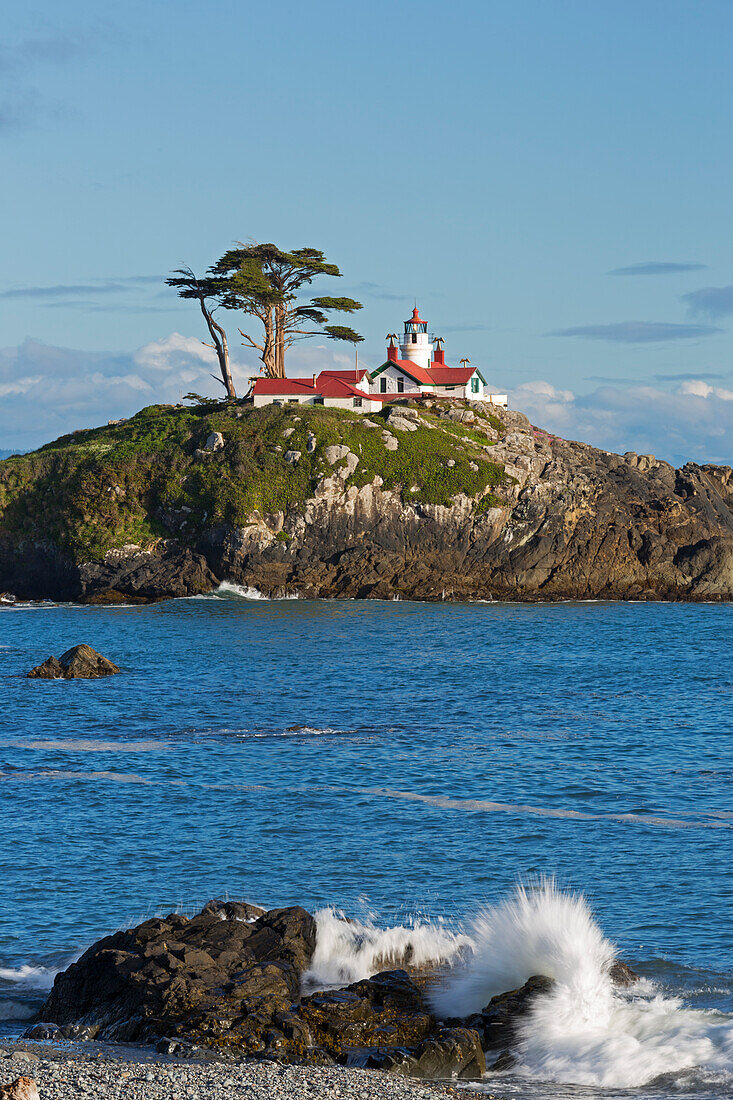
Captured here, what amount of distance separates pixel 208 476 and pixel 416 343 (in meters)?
38.2

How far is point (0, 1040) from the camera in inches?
549

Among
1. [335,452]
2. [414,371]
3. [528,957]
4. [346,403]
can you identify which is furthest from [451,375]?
[528,957]

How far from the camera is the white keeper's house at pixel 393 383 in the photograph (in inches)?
3713

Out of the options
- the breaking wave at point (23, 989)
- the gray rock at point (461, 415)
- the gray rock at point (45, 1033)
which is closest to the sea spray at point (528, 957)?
the gray rock at point (45, 1033)

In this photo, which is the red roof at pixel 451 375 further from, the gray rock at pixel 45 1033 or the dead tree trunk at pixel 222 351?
the gray rock at pixel 45 1033

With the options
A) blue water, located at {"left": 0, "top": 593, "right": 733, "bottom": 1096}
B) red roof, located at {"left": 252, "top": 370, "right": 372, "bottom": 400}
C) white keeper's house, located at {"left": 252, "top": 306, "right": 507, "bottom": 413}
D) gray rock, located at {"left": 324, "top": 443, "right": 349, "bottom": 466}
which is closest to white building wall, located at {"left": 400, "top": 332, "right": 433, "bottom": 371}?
white keeper's house, located at {"left": 252, "top": 306, "right": 507, "bottom": 413}

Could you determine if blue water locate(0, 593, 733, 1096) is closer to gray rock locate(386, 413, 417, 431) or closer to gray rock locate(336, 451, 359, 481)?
gray rock locate(336, 451, 359, 481)

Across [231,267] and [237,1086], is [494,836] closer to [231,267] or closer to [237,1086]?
[237,1086]

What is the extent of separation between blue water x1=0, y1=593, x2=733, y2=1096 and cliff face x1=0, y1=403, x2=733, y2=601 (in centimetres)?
2236

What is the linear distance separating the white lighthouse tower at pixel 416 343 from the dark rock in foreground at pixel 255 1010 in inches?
3908

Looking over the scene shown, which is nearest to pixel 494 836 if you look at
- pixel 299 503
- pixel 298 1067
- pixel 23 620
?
pixel 298 1067

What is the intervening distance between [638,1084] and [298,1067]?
418 cm

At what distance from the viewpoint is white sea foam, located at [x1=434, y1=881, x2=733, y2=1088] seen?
44.8 ft

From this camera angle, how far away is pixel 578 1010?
14539mm
